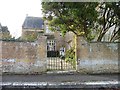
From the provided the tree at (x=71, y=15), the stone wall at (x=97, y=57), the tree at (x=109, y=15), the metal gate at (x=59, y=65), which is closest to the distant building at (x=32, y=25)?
the metal gate at (x=59, y=65)

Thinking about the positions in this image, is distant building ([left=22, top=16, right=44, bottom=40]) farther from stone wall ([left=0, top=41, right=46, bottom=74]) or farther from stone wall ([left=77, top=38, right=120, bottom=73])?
stone wall ([left=77, top=38, right=120, bottom=73])

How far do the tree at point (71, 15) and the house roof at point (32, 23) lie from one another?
2552cm

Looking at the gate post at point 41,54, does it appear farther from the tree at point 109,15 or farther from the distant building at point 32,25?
the distant building at point 32,25

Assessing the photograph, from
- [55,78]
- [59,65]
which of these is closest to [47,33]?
[59,65]

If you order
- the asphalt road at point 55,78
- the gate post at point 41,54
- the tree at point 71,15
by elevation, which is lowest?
the asphalt road at point 55,78

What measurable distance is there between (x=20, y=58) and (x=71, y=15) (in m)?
4.59

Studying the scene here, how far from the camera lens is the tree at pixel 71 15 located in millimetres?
14866

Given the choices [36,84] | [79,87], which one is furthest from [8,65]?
[79,87]

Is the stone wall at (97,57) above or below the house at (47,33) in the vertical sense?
below

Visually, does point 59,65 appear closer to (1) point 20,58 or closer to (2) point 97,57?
(2) point 97,57

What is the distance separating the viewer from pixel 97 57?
1550cm

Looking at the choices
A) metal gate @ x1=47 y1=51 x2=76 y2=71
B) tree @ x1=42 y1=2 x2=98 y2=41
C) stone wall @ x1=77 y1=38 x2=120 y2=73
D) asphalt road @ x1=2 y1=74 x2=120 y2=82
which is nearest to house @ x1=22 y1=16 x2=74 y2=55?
metal gate @ x1=47 y1=51 x2=76 y2=71

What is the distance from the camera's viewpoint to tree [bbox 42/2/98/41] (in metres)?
14.9

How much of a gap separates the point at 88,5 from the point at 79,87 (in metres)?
6.23
